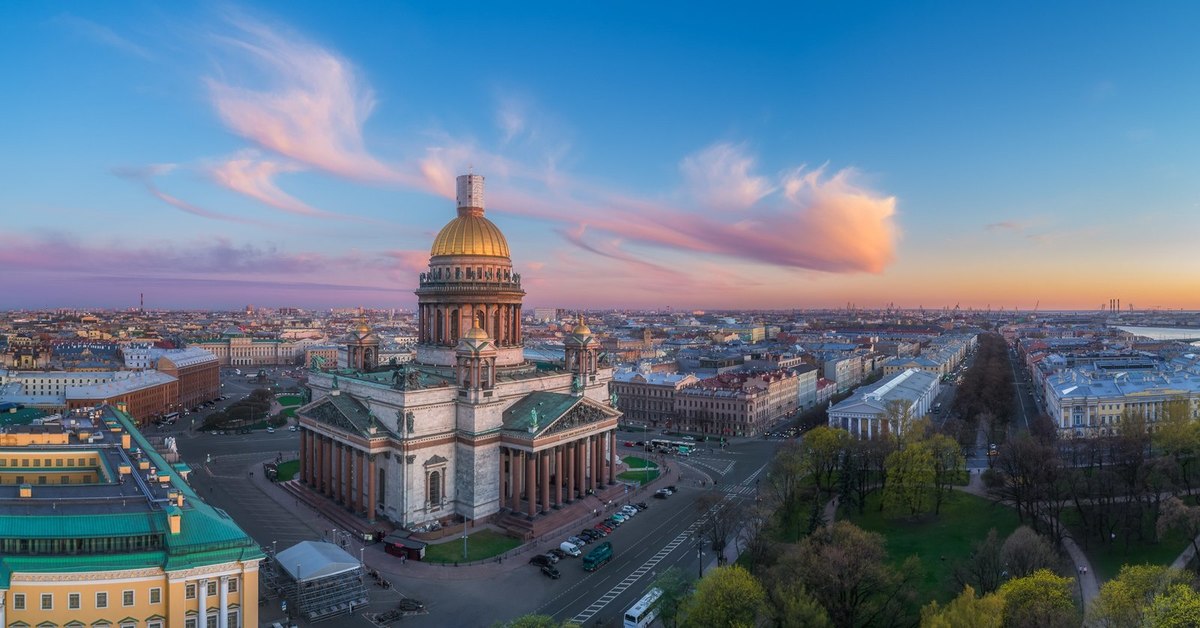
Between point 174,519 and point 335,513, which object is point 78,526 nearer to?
point 174,519

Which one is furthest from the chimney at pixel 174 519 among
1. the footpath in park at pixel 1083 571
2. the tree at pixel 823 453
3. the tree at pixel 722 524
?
the tree at pixel 823 453

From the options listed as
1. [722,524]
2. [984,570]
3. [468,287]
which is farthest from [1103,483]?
[468,287]

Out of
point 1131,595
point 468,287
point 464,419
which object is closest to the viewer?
point 1131,595

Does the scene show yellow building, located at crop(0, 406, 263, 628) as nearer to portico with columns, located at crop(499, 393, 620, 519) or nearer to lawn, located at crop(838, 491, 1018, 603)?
portico with columns, located at crop(499, 393, 620, 519)

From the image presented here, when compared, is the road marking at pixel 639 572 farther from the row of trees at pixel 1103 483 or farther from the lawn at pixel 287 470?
the lawn at pixel 287 470

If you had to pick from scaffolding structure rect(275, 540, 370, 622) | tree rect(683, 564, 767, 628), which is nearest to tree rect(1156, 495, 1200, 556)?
tree rect(683, 564, 767, 628)

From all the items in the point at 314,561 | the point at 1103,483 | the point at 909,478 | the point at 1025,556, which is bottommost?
the point at 314,561

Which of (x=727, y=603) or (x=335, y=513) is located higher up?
(x=727, y=603)

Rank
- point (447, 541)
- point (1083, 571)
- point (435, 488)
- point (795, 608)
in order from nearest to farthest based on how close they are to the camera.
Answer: point (795, 608) → point (1083, 571) → point (447, 541) → point (435, 488)
